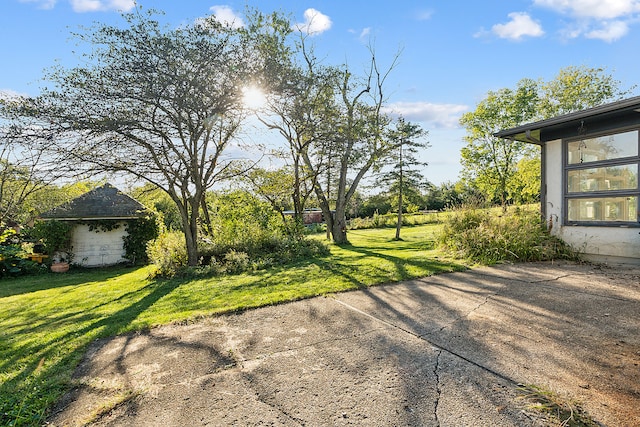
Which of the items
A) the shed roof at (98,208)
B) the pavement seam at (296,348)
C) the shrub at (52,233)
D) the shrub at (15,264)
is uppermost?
the shed roof at (98,208)

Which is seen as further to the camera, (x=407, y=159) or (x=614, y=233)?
(x=407, y=159)

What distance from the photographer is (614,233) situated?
236 inches

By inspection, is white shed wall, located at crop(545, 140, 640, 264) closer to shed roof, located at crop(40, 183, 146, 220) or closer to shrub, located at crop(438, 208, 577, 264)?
shrub, located at crop(438, 208, 577, 264)

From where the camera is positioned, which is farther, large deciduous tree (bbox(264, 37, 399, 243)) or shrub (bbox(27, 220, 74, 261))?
shrub (bbox(27, 220, 74, 261))

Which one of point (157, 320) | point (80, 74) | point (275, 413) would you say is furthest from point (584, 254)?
point (80, 74)

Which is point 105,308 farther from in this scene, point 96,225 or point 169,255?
point 96,225

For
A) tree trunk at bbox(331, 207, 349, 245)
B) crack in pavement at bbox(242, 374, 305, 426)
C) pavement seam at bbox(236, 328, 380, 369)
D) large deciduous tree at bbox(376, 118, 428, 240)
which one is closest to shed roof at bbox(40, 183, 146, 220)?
tree trunk at bbox(331, 207, 349, 245)

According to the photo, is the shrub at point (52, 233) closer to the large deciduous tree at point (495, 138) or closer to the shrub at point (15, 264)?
the shrub at point (15, 264)

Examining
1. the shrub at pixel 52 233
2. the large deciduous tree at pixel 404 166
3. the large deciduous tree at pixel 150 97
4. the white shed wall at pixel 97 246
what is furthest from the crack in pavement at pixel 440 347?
the large deciduous tree at pixel 404 166

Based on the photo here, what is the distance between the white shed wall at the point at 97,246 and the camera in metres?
12.0

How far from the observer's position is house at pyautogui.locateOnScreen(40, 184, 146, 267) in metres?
11.8

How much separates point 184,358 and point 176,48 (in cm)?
642

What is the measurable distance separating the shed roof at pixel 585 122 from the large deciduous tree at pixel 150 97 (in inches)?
258

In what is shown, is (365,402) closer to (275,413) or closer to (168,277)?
(275,413)
